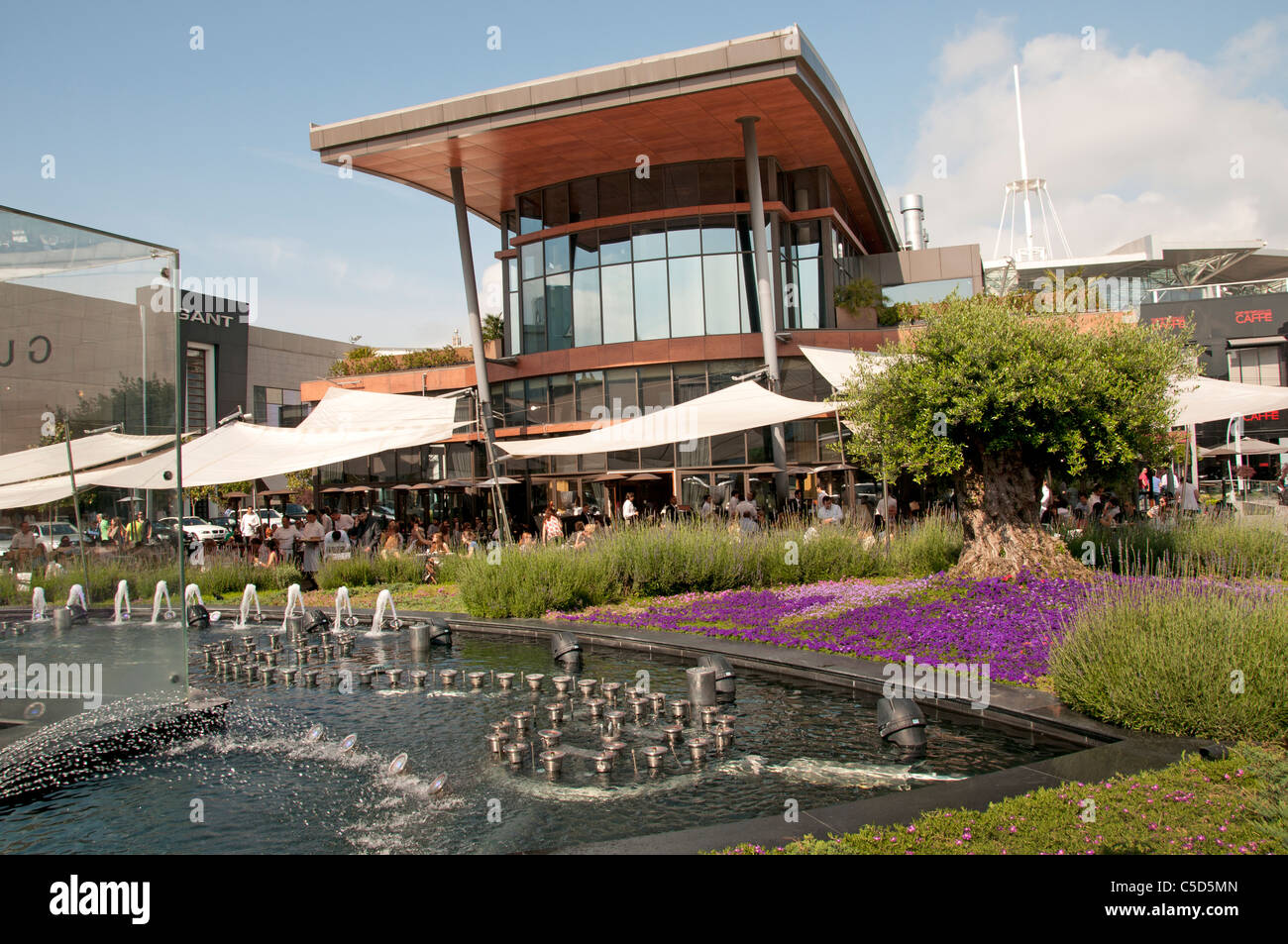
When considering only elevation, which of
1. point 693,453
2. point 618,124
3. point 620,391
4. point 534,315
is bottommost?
point 693,453

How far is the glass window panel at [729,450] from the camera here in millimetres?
24641

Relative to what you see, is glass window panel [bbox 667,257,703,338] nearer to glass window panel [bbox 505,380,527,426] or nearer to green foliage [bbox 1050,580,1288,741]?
glass window panel [bbox 505,380,527,426]

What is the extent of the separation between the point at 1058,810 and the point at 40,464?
7.22 meters

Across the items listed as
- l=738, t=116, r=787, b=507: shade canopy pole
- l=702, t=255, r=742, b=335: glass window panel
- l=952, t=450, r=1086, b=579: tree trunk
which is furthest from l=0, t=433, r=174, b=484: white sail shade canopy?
l=702, t=255, r=742, b=335: glass window panel

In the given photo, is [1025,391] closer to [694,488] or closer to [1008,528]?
[1008,528]

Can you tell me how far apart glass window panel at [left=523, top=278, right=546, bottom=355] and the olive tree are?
56.0 ft

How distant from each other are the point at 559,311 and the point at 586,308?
104cm

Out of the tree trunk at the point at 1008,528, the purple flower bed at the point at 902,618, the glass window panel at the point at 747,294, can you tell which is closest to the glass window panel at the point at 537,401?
the glass window panel at the point at 747,294

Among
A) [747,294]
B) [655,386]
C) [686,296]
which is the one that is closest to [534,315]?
[655,386]

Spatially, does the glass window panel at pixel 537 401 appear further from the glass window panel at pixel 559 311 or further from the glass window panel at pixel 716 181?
the glass window panel at pixel 716 181

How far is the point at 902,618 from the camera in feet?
33.4

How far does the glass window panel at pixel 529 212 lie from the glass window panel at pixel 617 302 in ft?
12.0
